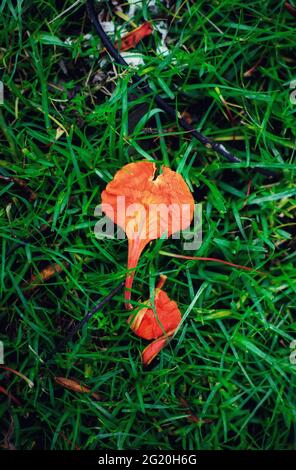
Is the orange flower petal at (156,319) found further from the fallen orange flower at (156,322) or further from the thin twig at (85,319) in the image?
the thin twig at (85,319)

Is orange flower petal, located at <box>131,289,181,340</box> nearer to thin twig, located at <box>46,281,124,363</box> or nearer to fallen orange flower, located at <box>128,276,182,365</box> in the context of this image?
fallen orange flower, located at <box>128,276,182,365</box>

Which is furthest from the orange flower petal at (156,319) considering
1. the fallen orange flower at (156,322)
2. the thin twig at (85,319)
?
the thin twig at (85,319)

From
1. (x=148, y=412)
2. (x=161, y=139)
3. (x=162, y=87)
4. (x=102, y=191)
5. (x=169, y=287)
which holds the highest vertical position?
(x=162, y=87)

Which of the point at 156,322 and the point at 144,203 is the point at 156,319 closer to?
the point at 156,322

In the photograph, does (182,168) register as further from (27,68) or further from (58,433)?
(58,433)

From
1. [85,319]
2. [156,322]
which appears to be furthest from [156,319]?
[85,319]
